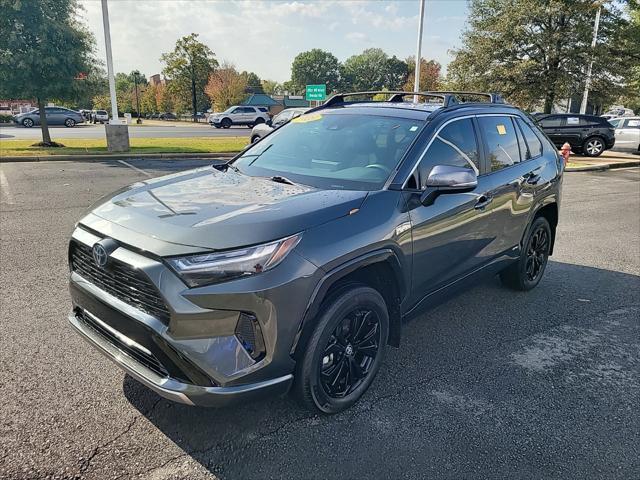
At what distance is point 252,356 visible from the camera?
2248mm

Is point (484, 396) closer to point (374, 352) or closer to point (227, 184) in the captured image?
point (374, 352)

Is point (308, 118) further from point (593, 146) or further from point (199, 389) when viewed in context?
point (593, 146)

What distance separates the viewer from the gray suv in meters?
2.20

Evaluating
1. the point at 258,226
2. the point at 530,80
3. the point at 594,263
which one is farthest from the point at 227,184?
the point at 530,80

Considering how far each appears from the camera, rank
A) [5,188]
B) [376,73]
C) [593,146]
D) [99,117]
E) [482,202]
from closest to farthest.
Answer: [482,202] → [5,188] → [593,146] → [99,117] → [376,73]

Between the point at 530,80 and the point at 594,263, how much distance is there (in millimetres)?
18384

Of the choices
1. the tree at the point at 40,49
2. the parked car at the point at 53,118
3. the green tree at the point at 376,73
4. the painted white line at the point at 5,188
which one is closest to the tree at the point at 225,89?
the parked car at the point at 53,118

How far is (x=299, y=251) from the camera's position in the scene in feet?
7.59

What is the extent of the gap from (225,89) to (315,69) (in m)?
64.4

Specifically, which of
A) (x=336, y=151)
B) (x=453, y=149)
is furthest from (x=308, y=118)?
(x=453, y=149)

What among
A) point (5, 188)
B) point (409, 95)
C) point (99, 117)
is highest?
point (409, 95)

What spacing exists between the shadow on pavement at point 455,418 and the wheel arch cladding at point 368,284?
0.51 metres

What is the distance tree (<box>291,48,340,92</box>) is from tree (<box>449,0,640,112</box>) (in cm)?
9820

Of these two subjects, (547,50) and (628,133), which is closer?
(547,50)
